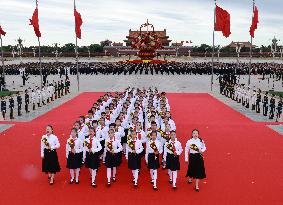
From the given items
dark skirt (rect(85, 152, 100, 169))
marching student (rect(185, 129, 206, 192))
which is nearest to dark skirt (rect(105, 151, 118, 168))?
dark skirt (rect(85, 152, 100, 169))

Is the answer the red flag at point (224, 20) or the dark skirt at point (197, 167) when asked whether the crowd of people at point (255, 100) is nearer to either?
the red flag at point (224, 20)

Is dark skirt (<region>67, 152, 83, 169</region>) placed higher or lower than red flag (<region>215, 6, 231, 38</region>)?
lower

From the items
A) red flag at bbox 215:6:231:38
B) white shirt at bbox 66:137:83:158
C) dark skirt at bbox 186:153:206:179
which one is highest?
red flag at bbox 215:6:231:38

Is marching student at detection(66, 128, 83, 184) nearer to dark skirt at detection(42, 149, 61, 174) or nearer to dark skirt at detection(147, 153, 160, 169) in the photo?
dark skirt at detection(42, 149, 61, 174)

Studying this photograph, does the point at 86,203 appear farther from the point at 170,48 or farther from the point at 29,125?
the point at 170,48

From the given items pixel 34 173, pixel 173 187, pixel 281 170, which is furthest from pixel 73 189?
pixel 281 170

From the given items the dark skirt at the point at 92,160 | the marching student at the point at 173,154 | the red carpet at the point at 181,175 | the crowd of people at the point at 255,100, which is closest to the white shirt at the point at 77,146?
the dark skirt at the point at 92,160

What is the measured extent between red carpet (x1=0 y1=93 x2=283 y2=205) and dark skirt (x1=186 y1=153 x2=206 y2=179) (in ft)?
1.42

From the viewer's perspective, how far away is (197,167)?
8.73 metres

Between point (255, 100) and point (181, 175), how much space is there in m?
13.9

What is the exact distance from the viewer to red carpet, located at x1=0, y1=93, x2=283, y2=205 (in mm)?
8344

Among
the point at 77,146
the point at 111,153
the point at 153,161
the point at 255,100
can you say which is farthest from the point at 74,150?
the point at 255,100

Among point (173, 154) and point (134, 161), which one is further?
point (134, 161)

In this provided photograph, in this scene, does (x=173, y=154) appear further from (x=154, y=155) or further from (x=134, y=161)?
(x=134, y=161)
